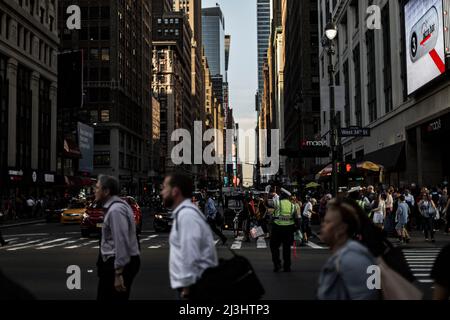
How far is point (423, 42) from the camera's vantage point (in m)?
26.4

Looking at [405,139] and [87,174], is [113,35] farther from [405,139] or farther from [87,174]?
[405,139]

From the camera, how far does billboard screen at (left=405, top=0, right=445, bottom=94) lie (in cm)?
2450

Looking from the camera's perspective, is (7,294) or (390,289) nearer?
(7,294)

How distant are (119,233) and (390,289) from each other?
3.31m

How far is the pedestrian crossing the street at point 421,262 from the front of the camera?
11.8 metres

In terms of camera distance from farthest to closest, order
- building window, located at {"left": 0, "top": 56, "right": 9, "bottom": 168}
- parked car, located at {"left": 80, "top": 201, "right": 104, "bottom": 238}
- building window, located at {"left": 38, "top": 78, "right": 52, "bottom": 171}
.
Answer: building window, located at {"left": 38, "top": 78, "right": 52, "bottom": 171}, building window, located at {"left": 0, "top": 56, "right": 9, "bottom": 168}, parked car, located at {"left": 80, "top": 201, "right": 104, "bottom": 238}

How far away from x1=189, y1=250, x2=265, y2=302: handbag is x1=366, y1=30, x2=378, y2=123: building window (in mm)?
35962

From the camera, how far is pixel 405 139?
103 feet

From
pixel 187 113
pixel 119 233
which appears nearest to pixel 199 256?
pixel 119 233

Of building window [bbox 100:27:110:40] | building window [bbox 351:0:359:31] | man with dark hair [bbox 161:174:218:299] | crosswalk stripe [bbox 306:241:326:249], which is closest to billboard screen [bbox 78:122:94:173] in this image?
building window [bbox 100:27:110:40]

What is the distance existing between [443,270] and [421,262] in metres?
10.9

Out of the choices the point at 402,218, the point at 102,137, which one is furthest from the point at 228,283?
the point at 102,137

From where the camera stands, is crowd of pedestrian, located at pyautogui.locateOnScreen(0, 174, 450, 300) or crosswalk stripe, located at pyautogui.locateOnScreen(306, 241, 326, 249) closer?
crowd of pedestrian, located at pyautogui.locateOnScreen(0, 174, 450, 300)

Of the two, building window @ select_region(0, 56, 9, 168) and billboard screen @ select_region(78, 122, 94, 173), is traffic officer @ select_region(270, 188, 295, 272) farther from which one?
billboard screen @ select_region(78, 122, 94, 173)
